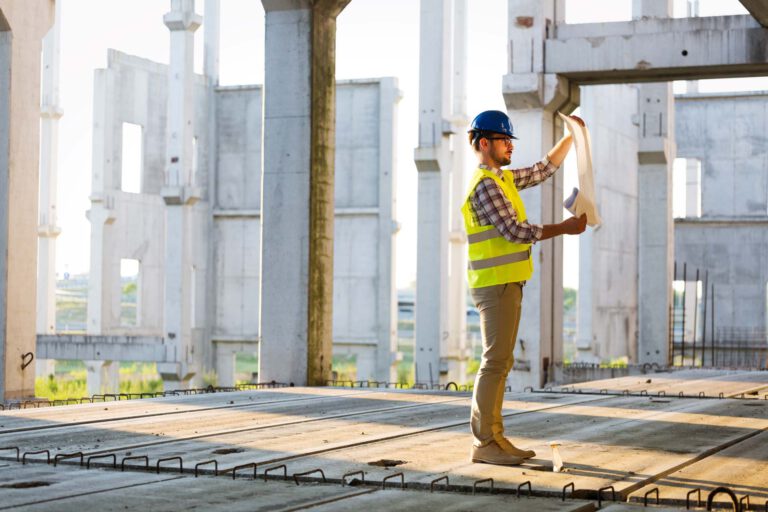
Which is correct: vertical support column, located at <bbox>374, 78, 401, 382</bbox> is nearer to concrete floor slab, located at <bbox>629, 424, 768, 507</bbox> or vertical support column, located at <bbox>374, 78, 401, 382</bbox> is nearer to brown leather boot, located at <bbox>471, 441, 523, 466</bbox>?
concrete floor slab, located at <bbox>629, 424, 768, 507</bbox>

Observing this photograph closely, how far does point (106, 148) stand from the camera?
40656 mm

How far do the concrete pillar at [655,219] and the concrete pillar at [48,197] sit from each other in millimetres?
20310

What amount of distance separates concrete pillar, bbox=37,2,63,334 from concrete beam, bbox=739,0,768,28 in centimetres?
2634

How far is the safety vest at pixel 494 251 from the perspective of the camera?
6.37 meters

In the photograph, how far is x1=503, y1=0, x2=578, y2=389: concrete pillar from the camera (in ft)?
60.6

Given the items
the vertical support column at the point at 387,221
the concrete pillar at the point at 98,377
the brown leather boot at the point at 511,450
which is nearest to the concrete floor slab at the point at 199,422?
the brown leather boot at the point at 511,450

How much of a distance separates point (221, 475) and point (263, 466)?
333 mm

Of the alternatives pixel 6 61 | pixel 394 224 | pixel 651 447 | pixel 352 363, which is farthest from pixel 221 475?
pixel 352 363

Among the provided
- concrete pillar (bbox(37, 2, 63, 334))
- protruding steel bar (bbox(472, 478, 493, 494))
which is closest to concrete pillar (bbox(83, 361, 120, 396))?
concrete pillar (bbox(37, 2, 63, 334))

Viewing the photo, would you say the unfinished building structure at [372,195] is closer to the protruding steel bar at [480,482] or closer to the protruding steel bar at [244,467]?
the protruding steel bar at [244,467]

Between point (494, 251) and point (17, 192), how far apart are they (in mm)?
9883

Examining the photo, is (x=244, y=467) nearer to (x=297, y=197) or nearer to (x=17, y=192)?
(x=297, y=197)

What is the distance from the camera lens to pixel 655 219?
84.4 ft

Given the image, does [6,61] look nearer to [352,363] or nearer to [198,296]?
[198,296]
